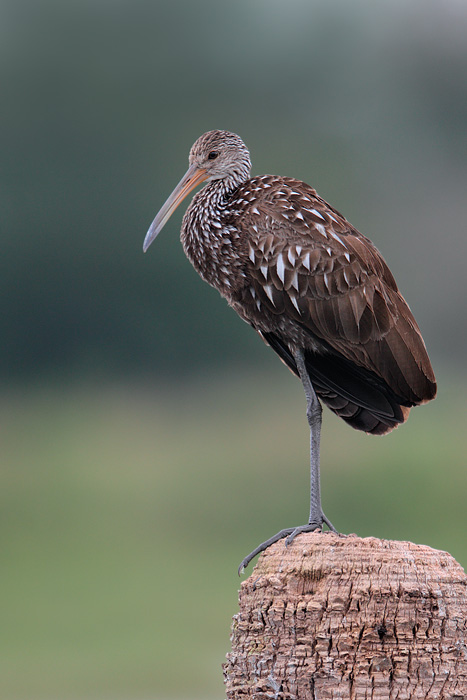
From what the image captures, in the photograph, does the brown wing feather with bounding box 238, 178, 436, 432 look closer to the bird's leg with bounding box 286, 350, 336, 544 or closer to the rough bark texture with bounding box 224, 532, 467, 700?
the bird's leg with bounding box 286, 350, 336, 544

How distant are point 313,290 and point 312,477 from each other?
1073mm

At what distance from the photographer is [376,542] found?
3.81 meters

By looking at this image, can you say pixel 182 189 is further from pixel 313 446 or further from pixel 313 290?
pixel 313 446

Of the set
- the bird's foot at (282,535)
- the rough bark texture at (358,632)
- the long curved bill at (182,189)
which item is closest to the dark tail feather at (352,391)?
the bird's foot at (282,535)

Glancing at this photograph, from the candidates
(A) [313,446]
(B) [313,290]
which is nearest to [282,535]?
(A) [313,446]

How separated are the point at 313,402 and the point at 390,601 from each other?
5.28ft

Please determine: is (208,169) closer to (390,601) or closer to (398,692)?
(390,601)

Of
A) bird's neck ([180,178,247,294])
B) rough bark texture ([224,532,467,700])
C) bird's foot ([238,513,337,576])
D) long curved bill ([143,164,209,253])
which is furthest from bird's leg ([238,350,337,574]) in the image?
long curved bill ([143,164,209,253])

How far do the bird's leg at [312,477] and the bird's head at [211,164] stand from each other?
3.89 ft

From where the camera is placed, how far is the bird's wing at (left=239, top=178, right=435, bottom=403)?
4535mm

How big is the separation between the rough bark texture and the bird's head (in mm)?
2408

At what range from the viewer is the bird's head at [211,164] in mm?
5020

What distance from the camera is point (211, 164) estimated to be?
5.04 metres

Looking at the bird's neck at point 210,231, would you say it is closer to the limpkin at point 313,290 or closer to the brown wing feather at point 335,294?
the limpkin at point 313,290
